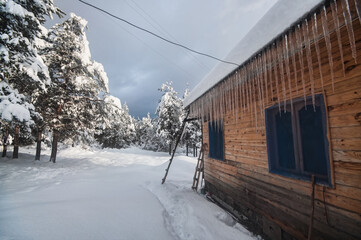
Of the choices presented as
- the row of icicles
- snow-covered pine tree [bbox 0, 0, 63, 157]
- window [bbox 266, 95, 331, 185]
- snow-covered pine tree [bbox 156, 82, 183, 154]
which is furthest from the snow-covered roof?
snow-covered pine tree [bbox 156, 82, 183, 154]

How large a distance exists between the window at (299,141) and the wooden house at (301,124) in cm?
1

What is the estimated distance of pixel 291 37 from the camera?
2.10m

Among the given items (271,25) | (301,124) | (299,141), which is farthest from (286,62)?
(299,141)

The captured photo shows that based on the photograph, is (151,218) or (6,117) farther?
(6,117)

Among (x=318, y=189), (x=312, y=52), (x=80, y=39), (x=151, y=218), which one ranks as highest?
(x=80, y=39)

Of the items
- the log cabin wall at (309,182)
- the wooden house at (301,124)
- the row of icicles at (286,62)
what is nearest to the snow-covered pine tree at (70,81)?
the row of icicles at (286,62)

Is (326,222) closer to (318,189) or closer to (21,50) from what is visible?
(318,189)

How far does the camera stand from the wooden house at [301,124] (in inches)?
74.4

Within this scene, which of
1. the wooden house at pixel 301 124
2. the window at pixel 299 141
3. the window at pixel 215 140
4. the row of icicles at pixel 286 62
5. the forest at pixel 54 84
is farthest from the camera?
the forest at pixel 54 84

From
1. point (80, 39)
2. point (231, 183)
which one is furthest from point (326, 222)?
point (80, 39)

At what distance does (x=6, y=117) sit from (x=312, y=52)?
8.78 m

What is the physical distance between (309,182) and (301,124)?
3.45ft

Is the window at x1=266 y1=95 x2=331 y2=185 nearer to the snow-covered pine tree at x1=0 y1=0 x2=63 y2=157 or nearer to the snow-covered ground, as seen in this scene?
the snow-covered ground

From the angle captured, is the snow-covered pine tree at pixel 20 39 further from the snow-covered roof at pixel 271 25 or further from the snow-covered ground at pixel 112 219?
the snow-covered roof at pixel 271 25
